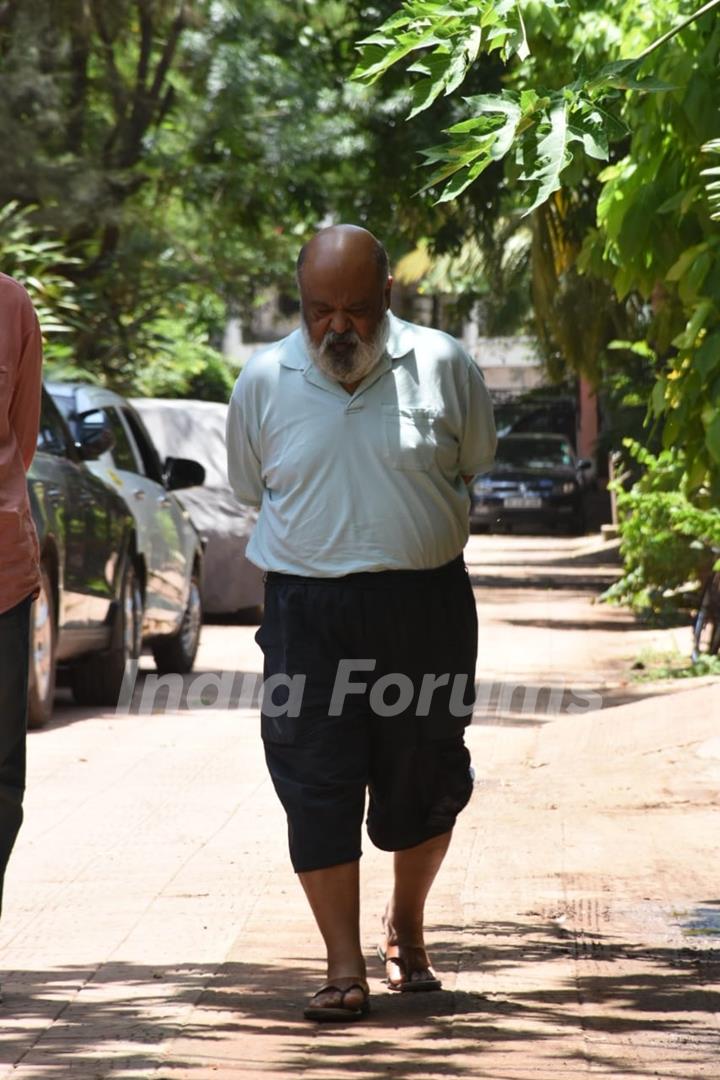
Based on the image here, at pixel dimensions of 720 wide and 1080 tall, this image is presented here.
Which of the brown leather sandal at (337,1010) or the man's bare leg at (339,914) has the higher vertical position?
the man's bare leg at (339,914)

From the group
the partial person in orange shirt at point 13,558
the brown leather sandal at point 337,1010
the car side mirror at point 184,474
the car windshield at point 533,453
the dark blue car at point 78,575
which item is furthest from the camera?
the car windshield at point 533,453

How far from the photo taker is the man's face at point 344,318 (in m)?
5.18

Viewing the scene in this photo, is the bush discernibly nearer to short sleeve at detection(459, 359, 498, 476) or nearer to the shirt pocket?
short sleeve at detection(459, 359, 498, 476)

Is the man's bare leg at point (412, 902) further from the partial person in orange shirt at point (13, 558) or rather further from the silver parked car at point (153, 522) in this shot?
the silver parked car at point (153, 522)

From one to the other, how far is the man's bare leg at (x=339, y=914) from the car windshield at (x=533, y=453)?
3202 centimetres

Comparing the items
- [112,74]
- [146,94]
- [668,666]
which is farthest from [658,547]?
[146,94]

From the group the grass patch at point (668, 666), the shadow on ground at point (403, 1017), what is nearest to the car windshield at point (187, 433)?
the grass patch at point (668, 666)

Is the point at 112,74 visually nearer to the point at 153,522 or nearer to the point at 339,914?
the point at 153,522

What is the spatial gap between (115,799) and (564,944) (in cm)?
321

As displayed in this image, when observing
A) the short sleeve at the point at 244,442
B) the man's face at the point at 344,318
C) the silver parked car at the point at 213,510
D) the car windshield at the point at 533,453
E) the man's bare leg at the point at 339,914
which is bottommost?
the car windshield at the point at 533,453

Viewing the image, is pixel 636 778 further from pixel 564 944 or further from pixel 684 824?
pixel 564 944

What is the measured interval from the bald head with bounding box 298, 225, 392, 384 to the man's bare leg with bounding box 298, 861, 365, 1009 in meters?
1.21

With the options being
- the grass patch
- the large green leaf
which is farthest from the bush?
the large green leaf

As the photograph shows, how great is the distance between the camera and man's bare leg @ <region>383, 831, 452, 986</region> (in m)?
5.42
